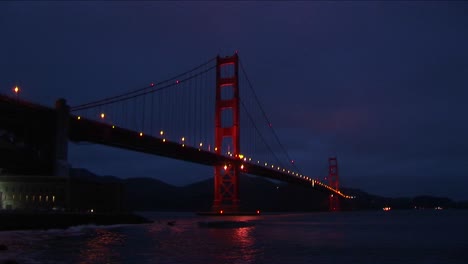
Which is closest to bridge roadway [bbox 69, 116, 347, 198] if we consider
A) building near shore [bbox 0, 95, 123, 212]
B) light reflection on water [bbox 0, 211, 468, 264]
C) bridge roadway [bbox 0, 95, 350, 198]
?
bridge roadway [bbox 0, 95, 350, 198]

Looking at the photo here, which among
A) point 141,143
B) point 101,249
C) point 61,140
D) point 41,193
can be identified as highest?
point 141,143

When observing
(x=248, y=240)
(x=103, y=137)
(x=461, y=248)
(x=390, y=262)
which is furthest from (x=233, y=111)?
(x=390, y=262)

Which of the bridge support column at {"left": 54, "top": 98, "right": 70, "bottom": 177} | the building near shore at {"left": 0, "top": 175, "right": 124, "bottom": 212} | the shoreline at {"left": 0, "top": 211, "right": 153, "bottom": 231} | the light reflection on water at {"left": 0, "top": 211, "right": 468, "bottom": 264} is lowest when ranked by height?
the light reflection on water at {"left": 0, "top": 211, "right": 468, "bottom": 264}

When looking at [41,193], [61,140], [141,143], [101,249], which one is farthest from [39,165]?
[101,249]

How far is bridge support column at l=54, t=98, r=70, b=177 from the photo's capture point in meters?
49.0

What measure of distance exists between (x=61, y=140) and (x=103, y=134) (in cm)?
713

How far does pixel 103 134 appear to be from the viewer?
55.9 m

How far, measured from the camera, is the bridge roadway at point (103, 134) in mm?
48406

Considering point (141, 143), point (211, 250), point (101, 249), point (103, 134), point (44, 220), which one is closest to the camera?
point (101, 249)

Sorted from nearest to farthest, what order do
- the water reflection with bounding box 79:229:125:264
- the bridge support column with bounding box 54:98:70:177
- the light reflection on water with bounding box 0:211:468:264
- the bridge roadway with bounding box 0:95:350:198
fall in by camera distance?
1. the water reflection with bounding box 79:229:125:264
2. the light reflection on water with bounding box 0:211:468:264
3. the bridge roadway with bounding box 0:95:350:198
4. the bridge support column with bounding box 54:98:70:177

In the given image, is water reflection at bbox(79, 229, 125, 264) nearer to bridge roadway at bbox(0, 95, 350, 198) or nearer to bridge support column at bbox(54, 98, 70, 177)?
bridge support column at bbox(54, 98, 70, 177)

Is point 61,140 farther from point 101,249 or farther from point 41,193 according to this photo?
point 101,249

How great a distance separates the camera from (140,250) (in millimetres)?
30656

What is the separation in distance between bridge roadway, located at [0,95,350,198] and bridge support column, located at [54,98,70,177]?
639 millimetres
